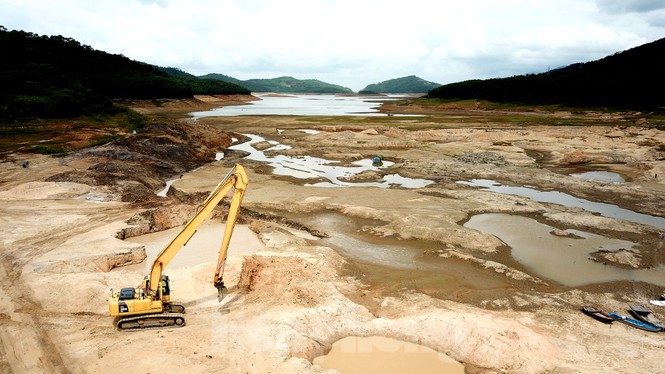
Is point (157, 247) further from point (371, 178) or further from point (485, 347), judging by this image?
point (371, 178)

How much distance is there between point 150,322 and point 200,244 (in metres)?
8.26

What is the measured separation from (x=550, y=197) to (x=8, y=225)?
34.5 m

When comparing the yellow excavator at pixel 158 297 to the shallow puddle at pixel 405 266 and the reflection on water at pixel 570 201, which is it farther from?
the reflection on water at pixel 570 201

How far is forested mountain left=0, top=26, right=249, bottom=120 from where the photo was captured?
2211 inches

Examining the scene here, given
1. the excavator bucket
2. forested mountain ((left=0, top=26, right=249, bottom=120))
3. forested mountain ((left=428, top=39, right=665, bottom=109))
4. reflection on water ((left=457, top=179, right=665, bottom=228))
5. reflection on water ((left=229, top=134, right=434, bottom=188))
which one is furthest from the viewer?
forested mountain ((left=428, top=39, right=665, bottom=109))

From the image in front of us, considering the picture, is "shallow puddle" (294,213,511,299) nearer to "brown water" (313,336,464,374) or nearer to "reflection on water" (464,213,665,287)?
"reflection on water" (464,213,665,287)

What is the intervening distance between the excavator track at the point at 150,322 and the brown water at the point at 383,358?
4747mm

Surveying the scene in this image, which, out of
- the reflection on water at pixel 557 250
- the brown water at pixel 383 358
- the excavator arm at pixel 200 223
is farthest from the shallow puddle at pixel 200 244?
the reflection on water at pixel 557 250

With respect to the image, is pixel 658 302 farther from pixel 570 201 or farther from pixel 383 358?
pixel 570 201

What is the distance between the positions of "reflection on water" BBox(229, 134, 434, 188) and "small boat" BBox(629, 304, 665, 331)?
1986cm

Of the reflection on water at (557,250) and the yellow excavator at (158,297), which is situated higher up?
the yellow excavator at (158,297)

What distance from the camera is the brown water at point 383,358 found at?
1186cm

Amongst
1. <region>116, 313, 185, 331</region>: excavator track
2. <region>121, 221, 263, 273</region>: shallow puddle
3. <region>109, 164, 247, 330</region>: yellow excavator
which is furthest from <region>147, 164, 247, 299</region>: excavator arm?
<region>121, 221, 263, 273</region>: shallow puddle

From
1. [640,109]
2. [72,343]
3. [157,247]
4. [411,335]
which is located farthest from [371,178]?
[640,109]
